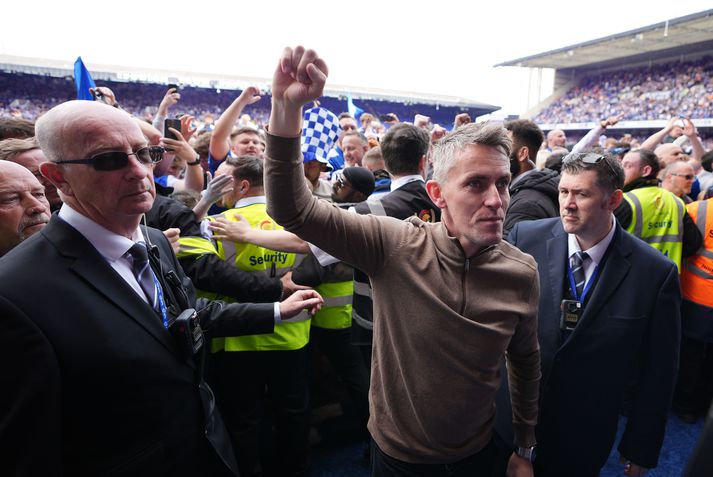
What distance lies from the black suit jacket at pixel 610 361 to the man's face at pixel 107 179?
6.51ft

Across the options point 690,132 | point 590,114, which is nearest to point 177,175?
point 690,132

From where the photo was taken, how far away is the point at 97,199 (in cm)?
146

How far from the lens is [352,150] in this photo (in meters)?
5.63

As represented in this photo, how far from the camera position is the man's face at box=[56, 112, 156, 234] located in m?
1.44

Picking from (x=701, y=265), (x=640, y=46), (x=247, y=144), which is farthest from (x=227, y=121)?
(x=640, y=46)

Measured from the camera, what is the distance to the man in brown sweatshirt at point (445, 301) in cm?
153

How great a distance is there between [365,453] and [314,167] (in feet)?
8.53

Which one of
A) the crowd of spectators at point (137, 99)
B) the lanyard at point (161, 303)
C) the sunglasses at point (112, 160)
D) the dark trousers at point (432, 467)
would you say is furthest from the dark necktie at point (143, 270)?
the crowd of spectators at point (137, 99)

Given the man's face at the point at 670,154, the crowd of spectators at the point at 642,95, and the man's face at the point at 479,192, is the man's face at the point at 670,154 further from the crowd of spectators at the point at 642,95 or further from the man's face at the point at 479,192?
the crowd of spectators at the point at 642,95

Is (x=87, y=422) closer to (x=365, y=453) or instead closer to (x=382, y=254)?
(x=382, y=254)

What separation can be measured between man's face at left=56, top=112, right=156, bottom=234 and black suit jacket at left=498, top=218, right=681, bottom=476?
1984mm

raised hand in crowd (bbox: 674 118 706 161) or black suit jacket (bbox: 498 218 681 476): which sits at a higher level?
raised hand in crowd (bbox: 674 118 706 161)

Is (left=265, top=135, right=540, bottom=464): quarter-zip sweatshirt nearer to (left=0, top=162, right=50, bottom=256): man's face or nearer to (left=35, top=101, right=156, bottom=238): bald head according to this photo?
(left=35, top=101, right=156, bottom=238): bald head

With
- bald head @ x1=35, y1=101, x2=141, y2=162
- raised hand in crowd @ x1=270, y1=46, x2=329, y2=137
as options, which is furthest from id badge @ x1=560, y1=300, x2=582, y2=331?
bald head @ x1=35, y1=101, x2=141, y2=162
